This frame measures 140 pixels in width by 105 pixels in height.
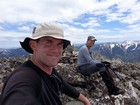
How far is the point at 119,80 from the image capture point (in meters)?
13.7

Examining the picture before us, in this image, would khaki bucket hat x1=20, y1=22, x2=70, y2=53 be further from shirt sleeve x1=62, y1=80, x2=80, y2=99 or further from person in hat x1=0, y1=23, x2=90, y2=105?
shirt sleeve x1=62, y1=80, x2=80, y2=99

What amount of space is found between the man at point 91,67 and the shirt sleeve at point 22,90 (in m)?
9.51

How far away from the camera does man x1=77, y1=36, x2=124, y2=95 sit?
12234 mm

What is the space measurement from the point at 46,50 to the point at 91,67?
32.0 feet

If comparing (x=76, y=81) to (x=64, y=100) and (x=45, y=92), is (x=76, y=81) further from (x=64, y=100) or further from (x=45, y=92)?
(x=45, y=92)

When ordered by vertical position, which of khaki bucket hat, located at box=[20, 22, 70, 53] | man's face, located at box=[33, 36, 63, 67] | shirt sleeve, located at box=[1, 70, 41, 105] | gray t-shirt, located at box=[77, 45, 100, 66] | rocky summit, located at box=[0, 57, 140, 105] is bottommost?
rocky summit, located at box=[0, 57, 140, 105]

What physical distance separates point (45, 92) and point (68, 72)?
33.3 feet

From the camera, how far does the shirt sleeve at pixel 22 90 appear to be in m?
2.55

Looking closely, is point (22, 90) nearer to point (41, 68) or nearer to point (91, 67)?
point (41, 68)

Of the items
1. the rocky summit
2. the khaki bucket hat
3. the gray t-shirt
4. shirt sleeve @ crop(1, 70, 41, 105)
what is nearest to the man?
the gray t-shirt

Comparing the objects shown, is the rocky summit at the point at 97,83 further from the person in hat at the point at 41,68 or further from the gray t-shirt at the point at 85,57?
the person in hat at the point at 41,68

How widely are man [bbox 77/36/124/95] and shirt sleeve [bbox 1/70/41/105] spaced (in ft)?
31.2

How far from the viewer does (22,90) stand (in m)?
2.65

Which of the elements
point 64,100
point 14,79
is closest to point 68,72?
point 64,100
